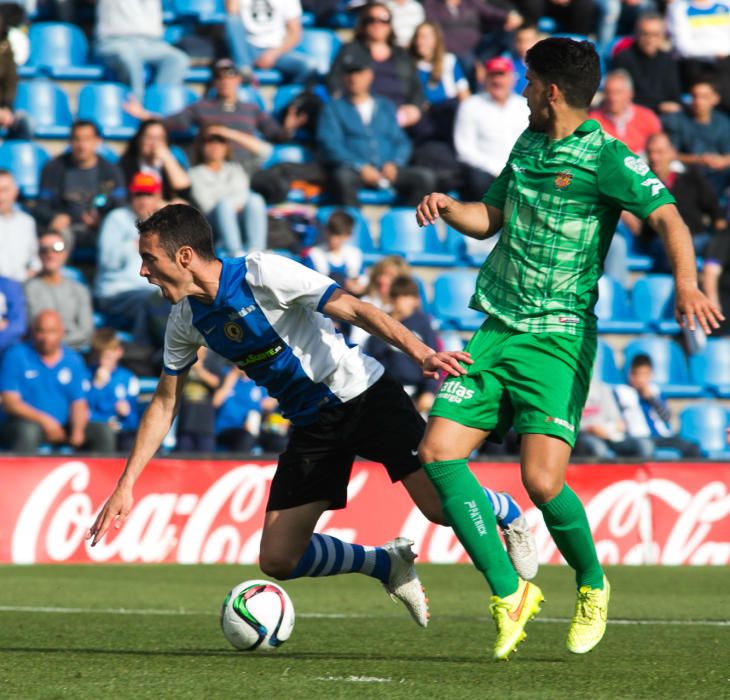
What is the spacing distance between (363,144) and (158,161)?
7.60ft

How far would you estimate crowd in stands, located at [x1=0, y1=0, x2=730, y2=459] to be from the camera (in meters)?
12.1

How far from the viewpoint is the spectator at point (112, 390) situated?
38.9 feet

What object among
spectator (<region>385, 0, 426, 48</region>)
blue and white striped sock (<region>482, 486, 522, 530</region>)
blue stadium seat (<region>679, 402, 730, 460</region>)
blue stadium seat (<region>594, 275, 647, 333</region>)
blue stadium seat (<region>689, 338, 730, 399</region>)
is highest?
spectator (<region>385, 0, 426, 48</region>)

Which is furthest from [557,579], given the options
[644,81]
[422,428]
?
[644,81]

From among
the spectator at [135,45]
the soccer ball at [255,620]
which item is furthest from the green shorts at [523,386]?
the spectator at [135,45]

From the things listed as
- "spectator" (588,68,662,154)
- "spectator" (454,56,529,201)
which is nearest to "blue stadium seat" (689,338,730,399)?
"spectator" (588,68,662,154)

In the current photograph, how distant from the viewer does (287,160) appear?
14.9m

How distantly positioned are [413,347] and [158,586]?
4765 mm

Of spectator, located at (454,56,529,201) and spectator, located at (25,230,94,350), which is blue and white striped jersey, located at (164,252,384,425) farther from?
spectator, located at (454,56,529,201)

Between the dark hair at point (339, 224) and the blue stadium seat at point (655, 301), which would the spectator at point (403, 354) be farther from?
the blue stadium seat at point (655, 301)

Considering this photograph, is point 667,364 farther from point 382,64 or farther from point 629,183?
point 629,183

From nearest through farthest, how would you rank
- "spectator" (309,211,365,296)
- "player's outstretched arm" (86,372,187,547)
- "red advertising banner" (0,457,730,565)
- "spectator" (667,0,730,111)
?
"player's outstretched arm" (86,372,187,547) → "red advertising banner" (0,457,730,565) → "spectator" (309,211,365,296) → "spectator" (667,0,730,111)

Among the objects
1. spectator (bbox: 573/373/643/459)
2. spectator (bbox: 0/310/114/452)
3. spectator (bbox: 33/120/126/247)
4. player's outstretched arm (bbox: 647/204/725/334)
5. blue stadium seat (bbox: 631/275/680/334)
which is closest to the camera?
player's outstretched arm (bbox: 647/204/725/334)

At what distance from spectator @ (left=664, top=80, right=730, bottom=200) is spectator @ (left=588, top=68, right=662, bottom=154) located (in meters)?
0.41
